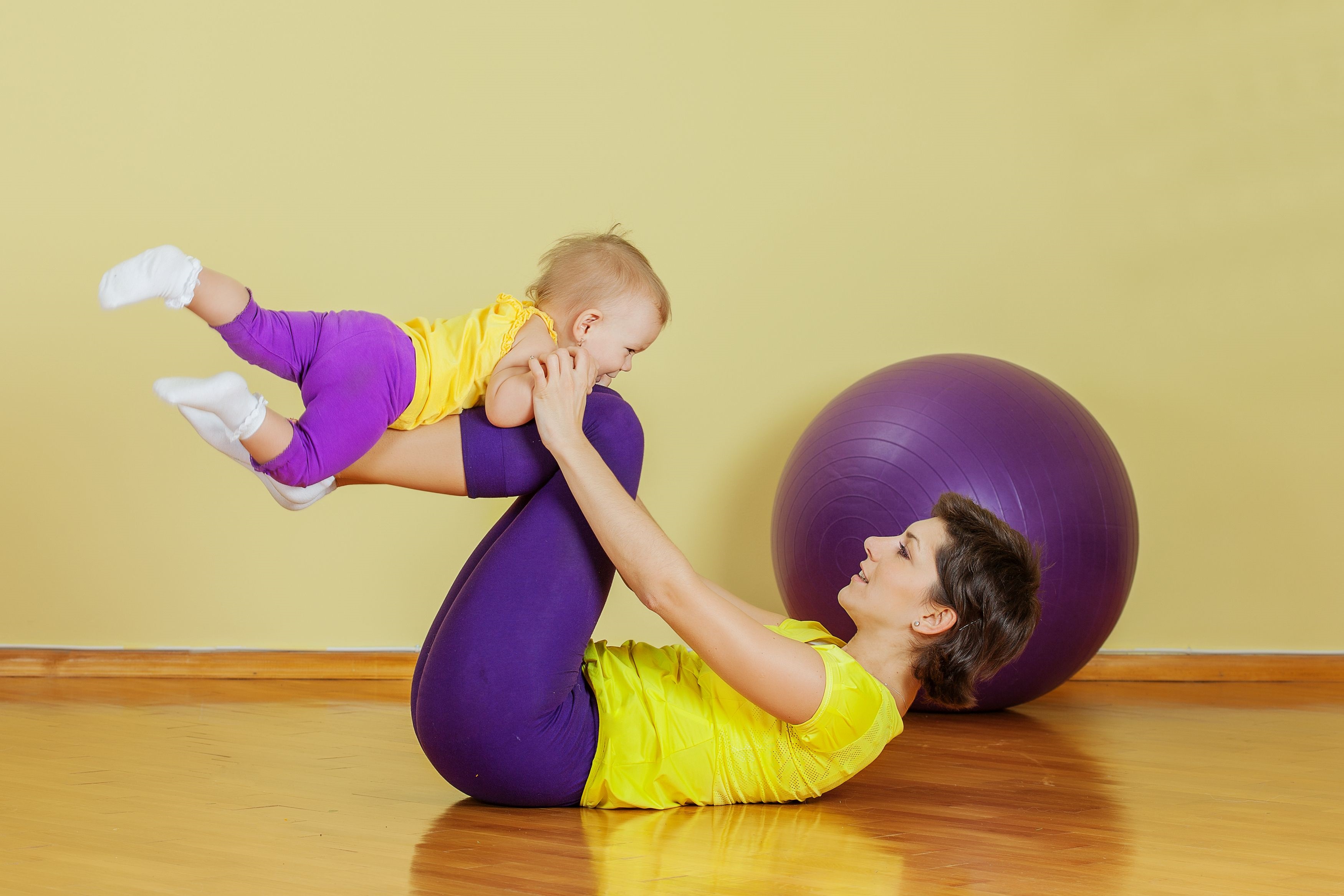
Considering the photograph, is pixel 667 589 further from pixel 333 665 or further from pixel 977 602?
pixel 333 665

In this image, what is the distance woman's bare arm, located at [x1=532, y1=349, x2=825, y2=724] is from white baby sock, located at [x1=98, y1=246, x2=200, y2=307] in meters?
0.52

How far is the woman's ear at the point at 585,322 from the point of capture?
5.59 feet

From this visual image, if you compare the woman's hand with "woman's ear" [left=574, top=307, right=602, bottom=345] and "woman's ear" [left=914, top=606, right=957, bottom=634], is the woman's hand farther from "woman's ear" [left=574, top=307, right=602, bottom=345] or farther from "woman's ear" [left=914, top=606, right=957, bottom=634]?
"woman's ear" [left=914, top=606, right=957, bottom=634]

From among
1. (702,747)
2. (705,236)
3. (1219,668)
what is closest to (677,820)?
(702,747)

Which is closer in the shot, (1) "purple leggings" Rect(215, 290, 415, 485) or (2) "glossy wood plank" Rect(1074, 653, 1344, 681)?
(1) "purple leggings" Rect(215, 290, 415, 485)

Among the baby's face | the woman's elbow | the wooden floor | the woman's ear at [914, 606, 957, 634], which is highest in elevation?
the baby's face

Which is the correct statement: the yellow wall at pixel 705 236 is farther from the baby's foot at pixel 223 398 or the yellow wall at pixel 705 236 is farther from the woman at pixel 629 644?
the baby's foot at pixel 223 398

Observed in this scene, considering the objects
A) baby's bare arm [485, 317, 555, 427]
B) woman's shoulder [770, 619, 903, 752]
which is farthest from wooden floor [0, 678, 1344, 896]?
baby's bare arm [485, 317, 555, 427]

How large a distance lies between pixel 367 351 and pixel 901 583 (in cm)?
83

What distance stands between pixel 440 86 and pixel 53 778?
2.16 metres

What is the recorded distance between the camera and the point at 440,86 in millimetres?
3160

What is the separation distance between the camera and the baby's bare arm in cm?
157

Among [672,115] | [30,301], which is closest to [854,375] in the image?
[672,115]

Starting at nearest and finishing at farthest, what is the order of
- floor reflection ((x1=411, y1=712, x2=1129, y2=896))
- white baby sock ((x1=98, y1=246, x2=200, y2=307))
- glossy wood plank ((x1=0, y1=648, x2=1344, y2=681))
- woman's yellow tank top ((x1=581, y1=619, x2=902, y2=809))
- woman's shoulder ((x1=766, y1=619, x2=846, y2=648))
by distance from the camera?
floor reflection ((x1=411, y1=712, x2=1129, y2=896)) → white baby sock ((x1=98, y1=246, x2=200, y2=307)) → woman's yellow tank top ((x1=581, y1=619, x2=902, y2=809)) → woman's shoulder ((x1=766, y1=619, x2=846, y2=648)) → glossy wood plank ((x1=0, y1=648, x2=1344, y2=681))
